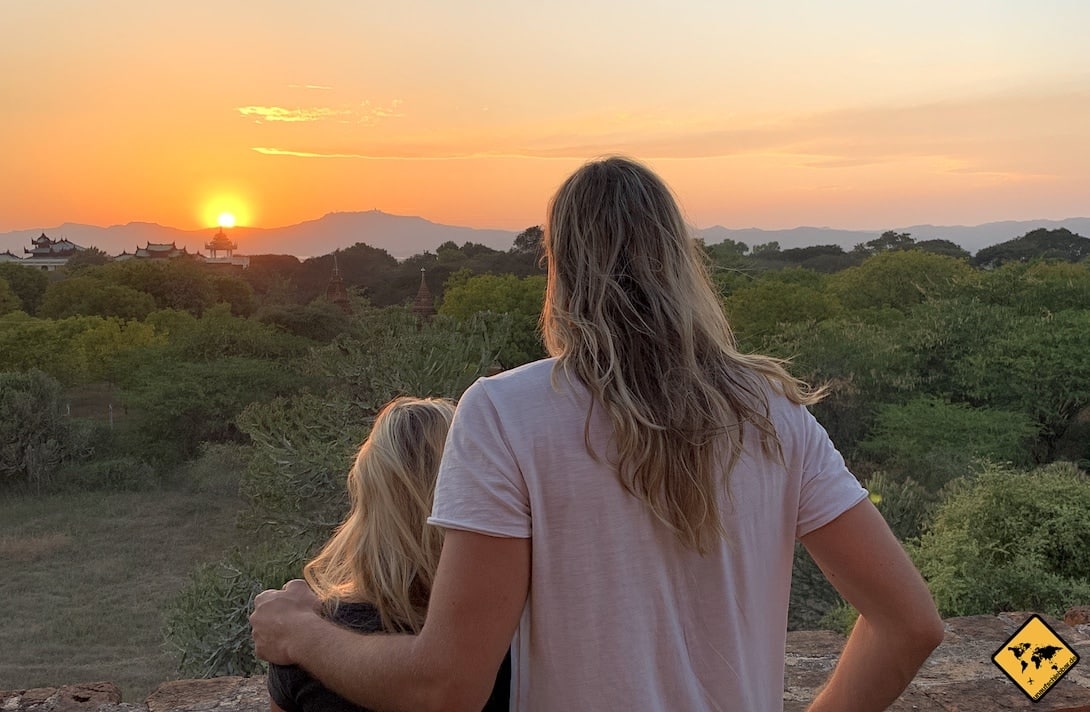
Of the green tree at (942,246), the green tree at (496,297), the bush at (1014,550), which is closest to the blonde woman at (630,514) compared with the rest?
the bush at (1014,550)

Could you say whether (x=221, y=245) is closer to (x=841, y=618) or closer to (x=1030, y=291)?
(x=1030, y=291)

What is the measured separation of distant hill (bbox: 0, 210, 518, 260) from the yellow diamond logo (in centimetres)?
4509

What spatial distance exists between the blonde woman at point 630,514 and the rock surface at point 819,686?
121 centimetres

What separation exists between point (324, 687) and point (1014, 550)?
6522 millimetres

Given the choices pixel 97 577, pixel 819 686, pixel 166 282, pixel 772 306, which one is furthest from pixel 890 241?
pixel 819 686

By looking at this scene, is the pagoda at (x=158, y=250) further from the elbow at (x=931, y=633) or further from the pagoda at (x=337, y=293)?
the elbow at (x=931, y=633)

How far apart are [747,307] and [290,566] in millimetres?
17453

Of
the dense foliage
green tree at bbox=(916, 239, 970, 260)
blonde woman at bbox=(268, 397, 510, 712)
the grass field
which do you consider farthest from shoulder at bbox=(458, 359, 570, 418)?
green tree at bbox=(916, 239, 970, 260)

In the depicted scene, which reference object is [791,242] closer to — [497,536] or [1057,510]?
[1057,510]

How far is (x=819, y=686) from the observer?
228 cm

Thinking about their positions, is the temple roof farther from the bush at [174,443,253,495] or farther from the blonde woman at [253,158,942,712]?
the blonde woman at [253,158,942,712]

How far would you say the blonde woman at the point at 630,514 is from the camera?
3.18 feet

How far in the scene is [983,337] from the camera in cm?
1878

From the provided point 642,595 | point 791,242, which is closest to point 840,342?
point 642,595
